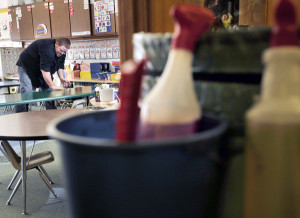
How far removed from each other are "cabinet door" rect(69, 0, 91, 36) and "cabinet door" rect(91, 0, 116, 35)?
13cm

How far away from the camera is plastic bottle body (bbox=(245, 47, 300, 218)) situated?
359mm

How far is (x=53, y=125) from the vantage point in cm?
39

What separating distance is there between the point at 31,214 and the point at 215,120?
2.59m

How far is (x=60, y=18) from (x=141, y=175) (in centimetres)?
678

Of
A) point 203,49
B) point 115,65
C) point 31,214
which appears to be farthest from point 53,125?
point 115,65

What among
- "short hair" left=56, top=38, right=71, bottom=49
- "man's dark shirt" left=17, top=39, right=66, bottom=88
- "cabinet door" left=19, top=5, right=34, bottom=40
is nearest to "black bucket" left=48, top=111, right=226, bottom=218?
"short hair" left=56, top=38, right=71, bottom=49

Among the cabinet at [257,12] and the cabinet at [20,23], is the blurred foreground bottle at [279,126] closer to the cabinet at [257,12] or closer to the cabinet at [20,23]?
the cabinet at [257,12]

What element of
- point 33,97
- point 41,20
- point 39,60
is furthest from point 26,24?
point 33,97

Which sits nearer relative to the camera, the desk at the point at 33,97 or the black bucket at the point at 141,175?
the black bucket at the point at 141,175

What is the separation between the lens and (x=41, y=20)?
6.97m

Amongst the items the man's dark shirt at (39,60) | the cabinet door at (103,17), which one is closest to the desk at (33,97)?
the man's dark shirt at (39,60)

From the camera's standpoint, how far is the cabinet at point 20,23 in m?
7.25

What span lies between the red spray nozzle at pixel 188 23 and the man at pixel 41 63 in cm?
496

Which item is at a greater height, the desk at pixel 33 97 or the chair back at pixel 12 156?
the desk at pixel 33 97
